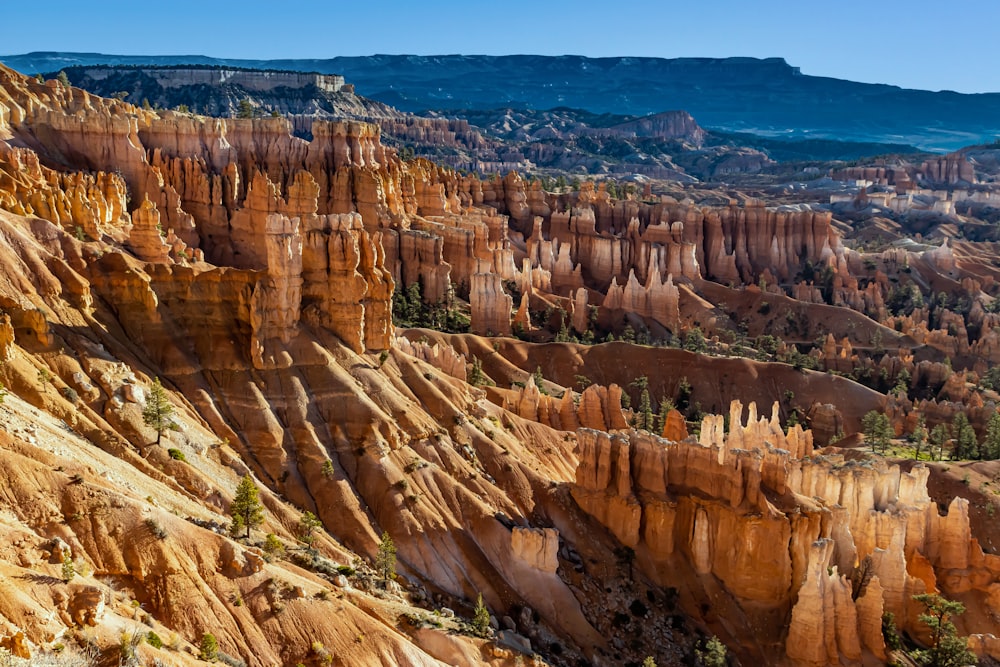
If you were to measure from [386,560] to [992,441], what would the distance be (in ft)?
156

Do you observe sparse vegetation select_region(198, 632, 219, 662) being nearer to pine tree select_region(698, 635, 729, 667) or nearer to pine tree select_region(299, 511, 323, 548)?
pine tree select_region(299, 511, 323, 548)

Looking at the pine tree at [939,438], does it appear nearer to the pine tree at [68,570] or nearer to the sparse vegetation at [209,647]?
the sparse vegetation at [209,647]

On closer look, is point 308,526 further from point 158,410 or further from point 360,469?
point 158,410

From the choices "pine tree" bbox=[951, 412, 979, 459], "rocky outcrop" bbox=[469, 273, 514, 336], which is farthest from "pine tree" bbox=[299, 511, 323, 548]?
"rocky outcrop" bbox=[469, 273, 514, 336]

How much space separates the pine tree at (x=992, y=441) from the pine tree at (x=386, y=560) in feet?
145

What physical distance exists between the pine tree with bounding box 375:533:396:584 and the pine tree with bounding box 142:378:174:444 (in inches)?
370

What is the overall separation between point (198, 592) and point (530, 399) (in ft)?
111

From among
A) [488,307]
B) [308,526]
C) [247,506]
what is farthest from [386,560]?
[488,307]

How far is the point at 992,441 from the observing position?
7019 centimetres

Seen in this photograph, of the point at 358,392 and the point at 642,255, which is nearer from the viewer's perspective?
the point at 358,392

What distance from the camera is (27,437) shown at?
32344mm

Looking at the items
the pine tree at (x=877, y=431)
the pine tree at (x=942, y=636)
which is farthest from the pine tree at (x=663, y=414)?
the pine tree at (x=942, y=636)

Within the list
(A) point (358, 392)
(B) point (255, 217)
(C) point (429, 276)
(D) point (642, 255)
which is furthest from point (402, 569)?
(D) point (642, 255)

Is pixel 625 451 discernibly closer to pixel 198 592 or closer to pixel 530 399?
pixel 530 399
